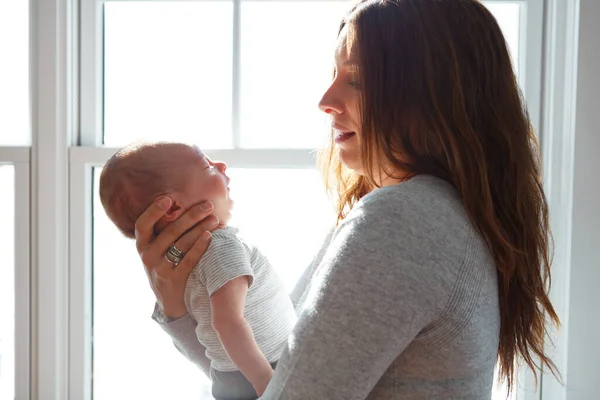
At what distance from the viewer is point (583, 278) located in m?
1.58

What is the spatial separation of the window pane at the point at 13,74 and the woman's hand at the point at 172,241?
34.2 inches

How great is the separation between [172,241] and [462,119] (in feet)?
1.80

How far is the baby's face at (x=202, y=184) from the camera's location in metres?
1.19

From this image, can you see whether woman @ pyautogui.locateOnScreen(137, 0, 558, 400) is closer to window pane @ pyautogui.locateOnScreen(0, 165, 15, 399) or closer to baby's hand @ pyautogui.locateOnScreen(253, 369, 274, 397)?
baby's hand @ pyautogui.locateOnScreen(253, 369, 274, 397)

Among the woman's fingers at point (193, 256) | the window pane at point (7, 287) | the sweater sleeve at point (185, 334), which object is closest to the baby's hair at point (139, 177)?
the woman's fingers at point (193, 256)

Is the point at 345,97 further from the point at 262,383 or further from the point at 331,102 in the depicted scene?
the point at 262,383

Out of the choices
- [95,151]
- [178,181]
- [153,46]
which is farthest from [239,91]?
[178,181]

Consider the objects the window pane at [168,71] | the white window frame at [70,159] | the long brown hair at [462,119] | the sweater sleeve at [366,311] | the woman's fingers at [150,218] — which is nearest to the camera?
the sweater sleeve at [366,311]

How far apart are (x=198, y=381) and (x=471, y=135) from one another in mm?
1260

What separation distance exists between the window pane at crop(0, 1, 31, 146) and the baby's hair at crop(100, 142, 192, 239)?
0.79 meters

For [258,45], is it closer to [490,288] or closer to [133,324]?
[133,324]

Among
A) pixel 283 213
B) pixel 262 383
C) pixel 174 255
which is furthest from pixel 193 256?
pixel 283 213

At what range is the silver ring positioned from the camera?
1.16 meters

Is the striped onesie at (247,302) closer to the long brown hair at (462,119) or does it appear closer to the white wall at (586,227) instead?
the long brown hair at (462,119)
